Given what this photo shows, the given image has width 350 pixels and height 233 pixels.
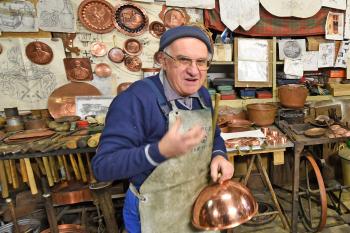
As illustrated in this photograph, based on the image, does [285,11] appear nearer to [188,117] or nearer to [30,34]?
[188,117]

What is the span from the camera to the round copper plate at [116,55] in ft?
10.9

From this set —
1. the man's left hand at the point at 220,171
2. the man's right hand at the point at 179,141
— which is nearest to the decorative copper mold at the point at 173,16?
the man's left hand at the point at 220,171

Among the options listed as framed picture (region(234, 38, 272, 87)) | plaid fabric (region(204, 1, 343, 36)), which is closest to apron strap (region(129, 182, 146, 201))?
framed picture (region(234, 38, 272, 87))

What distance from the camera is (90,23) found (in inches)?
127

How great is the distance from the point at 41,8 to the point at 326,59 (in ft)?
13.3

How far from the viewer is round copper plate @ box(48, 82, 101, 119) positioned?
319 cm

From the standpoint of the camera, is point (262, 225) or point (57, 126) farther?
point (262, 225)

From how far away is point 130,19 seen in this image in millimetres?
3348

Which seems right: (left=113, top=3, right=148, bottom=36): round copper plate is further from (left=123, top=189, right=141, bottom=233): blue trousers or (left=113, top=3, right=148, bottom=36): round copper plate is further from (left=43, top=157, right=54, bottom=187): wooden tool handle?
(left=123, top=189, right=141, bottom=233): blue trousers

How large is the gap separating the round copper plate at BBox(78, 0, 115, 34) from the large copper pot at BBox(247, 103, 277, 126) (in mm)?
2171

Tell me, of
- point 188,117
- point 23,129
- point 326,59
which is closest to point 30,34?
point 23,129

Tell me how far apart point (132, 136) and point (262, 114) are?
2422 mm

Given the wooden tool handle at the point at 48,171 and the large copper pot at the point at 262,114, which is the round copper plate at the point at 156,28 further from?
the wooden tool handle at the point at 48,171

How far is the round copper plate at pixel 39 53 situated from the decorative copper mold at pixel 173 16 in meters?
1.52
